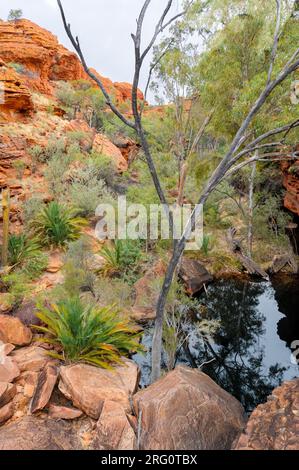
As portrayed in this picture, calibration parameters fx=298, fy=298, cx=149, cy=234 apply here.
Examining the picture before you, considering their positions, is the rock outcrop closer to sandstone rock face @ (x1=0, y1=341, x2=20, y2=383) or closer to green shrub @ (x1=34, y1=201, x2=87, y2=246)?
green shrub @ (x1=34, y1=201, x2=87, y2=246)

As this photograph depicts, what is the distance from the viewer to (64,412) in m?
3.38

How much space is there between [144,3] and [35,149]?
29.9 feet

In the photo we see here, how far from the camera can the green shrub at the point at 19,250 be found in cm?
699

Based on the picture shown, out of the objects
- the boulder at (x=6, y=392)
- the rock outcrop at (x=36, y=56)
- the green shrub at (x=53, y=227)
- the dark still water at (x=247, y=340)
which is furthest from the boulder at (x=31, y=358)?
the rock outcrop at (x=36, y=56)

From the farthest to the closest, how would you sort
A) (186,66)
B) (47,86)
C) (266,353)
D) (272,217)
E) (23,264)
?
1. (47,86)
2. (272,217)
3. (186,66)
4. (23,264)
5. (266,353)

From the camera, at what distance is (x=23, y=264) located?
23.1 ft

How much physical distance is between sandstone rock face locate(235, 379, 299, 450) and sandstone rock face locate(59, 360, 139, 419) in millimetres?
1378

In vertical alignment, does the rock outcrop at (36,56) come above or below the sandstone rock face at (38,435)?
above

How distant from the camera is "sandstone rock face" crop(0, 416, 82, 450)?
113 inches

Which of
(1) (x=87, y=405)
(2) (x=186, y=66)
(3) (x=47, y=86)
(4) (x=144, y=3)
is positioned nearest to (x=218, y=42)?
(2) (x=186, y=66)

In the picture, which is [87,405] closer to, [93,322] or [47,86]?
[93,322]

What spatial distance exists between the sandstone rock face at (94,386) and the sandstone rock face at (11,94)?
35.8ft

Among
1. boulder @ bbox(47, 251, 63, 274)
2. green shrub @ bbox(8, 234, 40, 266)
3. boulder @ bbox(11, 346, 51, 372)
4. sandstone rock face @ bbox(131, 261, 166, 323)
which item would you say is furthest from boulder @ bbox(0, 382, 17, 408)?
green shrub @ bbox(8, 234, 40, 266)

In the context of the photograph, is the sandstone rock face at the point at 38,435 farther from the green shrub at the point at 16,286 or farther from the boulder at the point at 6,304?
the green shrub at the point at 16,286
